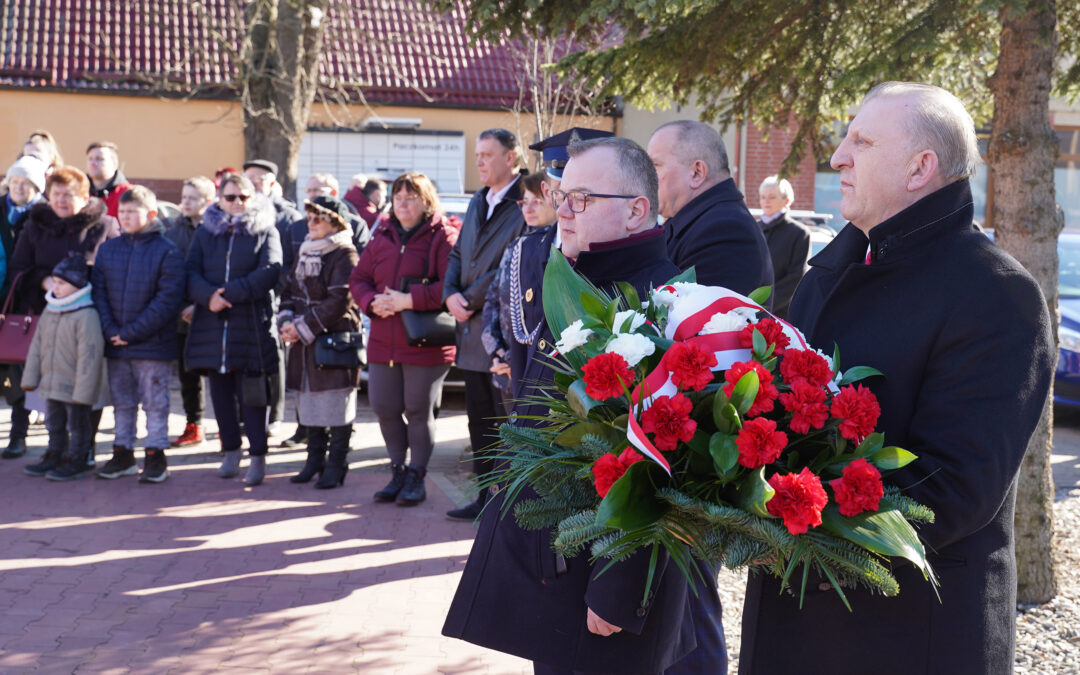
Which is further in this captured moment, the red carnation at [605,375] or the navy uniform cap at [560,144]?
the navy uniform cap at [560,144]

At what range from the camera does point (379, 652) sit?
477cm

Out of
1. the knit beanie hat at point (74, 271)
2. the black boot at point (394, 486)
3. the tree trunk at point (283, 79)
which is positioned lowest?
the black boot at point (394, 486)

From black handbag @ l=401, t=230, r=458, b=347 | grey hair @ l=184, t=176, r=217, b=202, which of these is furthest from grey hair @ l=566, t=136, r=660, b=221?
grey hair @ l=184, t=176, r=217, b=202

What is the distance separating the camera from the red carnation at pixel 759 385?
207 cm

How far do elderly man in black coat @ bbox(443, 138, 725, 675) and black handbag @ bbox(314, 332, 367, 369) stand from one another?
4.59 m

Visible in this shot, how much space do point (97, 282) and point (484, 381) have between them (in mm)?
2994

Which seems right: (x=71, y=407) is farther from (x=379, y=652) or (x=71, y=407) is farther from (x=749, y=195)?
(x=749, y=195)

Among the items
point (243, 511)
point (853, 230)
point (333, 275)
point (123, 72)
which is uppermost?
point (123, 72)

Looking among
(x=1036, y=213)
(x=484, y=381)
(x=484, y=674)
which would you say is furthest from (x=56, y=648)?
(x=1036, y=213)

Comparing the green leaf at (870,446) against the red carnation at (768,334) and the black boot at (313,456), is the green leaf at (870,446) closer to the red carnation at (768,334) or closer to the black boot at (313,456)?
the red carnation at (768,334)

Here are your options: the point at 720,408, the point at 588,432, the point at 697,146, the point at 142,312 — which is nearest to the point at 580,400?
the point at 588,432

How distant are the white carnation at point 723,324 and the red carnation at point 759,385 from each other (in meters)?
0.16

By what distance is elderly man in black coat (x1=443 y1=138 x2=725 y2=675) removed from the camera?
2.65 meters

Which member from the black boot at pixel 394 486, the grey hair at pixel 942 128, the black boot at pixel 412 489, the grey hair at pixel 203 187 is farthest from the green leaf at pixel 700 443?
the grey hair at pixel 203 187
